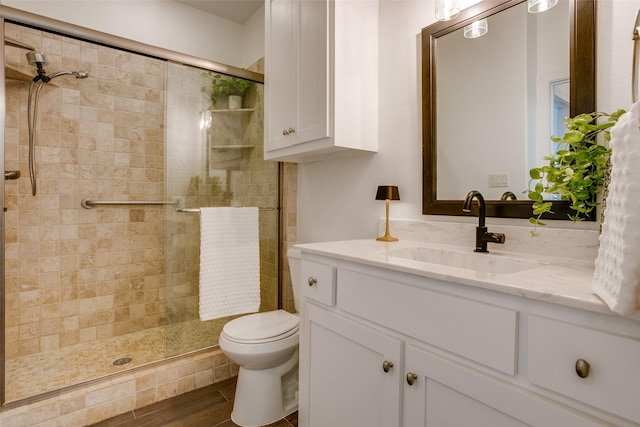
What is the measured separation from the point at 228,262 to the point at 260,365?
0.66m

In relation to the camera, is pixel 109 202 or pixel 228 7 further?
pixel 228 7

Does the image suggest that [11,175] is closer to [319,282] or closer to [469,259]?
[319,282]

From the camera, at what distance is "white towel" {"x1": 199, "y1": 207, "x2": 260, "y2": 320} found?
1.94 m

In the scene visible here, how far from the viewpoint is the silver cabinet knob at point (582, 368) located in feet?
2.02

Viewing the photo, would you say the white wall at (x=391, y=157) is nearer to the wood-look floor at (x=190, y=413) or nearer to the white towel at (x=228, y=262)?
the white towel at (x=228, y=262)

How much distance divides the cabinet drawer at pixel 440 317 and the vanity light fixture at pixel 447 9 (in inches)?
43.4

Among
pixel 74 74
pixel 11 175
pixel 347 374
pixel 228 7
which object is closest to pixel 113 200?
pixel 11 175

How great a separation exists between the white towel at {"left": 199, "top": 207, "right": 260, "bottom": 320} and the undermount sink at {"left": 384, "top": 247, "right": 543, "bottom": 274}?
1093 millimetres

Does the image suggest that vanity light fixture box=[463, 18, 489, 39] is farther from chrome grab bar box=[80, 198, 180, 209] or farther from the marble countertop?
chrome grab bar box=[80, 198, 180, 209]

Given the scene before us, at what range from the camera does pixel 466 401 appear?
0.81 meters

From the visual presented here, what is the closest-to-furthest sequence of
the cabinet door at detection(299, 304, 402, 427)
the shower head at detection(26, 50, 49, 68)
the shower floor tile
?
1. the cabinet door at detection(299, 304, 402, 427)
2. the shower floor tile
3. the shower head at detection(26, 50, 49, 68)

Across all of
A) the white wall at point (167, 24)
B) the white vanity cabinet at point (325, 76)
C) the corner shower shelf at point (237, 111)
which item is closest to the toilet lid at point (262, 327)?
the white vanity cabinet at point (325, 76)

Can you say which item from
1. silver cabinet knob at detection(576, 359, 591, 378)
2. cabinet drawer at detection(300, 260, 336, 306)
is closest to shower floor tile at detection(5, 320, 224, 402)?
cabinet drawer at detection(300, 260, 336, 306)

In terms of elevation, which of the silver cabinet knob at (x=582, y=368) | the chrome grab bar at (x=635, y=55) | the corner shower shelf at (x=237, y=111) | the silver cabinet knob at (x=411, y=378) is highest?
the corner shower shelf at (x=237, y=111)
